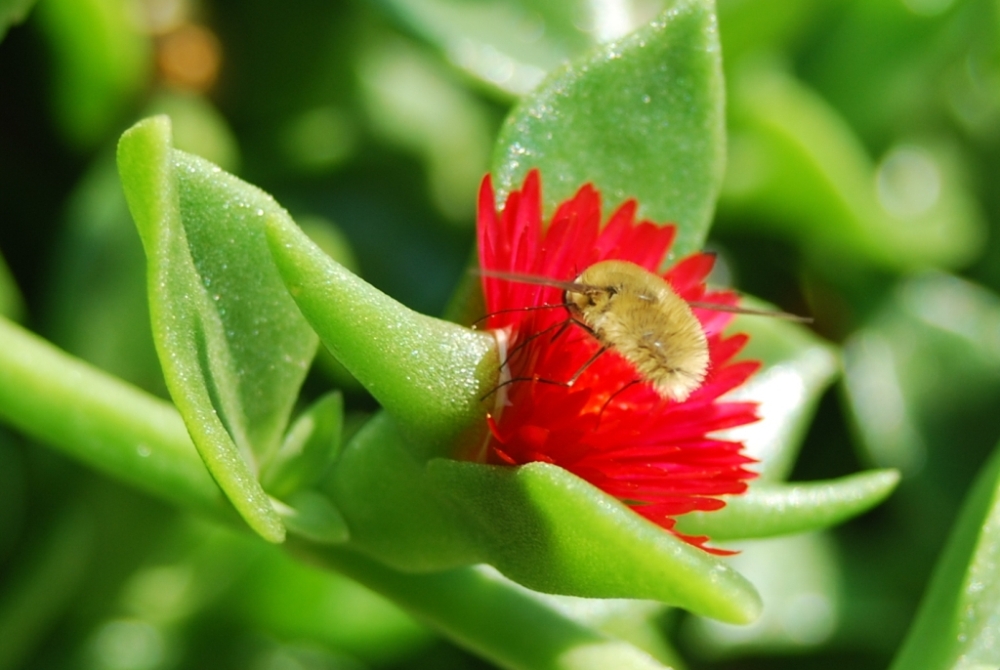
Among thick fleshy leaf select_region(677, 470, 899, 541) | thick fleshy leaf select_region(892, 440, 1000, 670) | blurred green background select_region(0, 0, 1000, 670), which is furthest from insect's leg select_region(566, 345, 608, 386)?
blurred green background select_region(0, 0, 1000, 670)

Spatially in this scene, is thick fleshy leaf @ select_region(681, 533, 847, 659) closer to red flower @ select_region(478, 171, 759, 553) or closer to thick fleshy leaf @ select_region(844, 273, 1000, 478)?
thick fleshy leaf @ select_region(844, 273, 1000, 478)

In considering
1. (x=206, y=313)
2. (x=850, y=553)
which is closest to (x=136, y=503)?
(x=206, y=313)

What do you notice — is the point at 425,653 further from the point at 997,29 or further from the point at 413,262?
the point at 997,29

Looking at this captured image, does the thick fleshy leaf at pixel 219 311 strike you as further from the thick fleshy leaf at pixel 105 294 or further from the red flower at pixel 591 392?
the thick fleshy leaf at pixel 105 294

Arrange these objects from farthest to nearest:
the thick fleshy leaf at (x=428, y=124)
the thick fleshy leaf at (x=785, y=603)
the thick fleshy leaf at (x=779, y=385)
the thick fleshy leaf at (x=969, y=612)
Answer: the thick fleshy leaf at (x=428, y=124)
the thick fleshy leaf at (x=785, y=603)
the thick fleshy leaf at (x=779, y=385)
the thick fleshy leaf at (x=969, y=612)

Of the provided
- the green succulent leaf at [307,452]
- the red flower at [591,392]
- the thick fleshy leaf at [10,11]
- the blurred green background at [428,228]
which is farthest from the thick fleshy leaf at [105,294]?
the red flower at [591,392]

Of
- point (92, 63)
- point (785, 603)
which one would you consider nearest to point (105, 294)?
point (92, 63)
